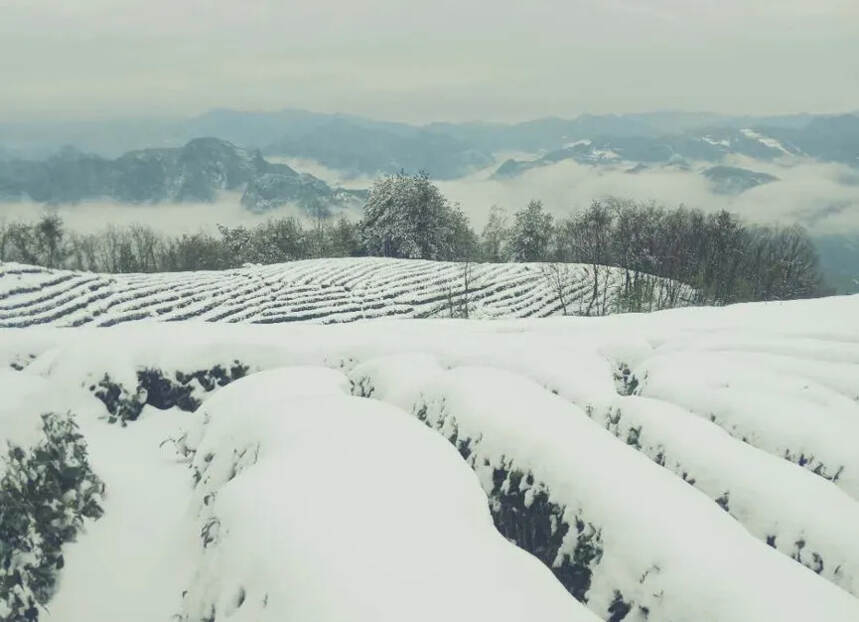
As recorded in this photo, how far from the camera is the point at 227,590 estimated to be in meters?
3.54

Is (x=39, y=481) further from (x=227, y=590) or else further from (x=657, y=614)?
(x=657, y=614)

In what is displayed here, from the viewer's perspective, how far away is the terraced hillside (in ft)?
103

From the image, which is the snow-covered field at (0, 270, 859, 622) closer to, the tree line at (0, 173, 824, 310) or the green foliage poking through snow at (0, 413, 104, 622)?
the green foliage poking through snow at (0, 413, 104, 622)

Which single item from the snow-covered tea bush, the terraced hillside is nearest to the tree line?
the terraced hillside

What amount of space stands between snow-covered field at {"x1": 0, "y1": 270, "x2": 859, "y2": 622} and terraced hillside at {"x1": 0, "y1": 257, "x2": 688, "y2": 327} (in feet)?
68.7

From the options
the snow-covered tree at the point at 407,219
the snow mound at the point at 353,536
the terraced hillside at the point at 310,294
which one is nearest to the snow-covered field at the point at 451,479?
the snow mound at the point at 353,536

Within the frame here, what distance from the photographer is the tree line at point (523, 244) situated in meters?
43.2

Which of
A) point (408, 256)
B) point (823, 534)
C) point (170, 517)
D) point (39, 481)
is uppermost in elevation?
point (39, 481)

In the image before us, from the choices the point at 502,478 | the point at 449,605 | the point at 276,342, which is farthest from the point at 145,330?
the point at 449,605

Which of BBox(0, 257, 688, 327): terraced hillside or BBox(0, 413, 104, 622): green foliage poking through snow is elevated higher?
BBox(0, 413, 104, 622): green foliage poking through snow

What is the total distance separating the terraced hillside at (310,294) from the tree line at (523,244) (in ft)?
10.2

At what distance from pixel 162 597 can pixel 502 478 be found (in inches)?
134

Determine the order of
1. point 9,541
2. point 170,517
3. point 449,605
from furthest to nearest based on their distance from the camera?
point 170,517 → point 9,541 → point 449,605

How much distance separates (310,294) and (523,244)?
35.6 metres
